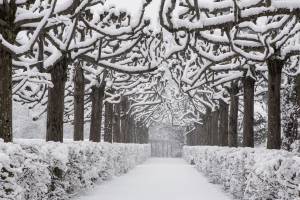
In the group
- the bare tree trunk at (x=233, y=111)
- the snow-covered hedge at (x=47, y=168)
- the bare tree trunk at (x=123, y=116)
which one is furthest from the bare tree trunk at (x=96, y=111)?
the bare tree trunk at (x=123, y=116)

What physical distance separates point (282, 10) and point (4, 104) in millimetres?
5035

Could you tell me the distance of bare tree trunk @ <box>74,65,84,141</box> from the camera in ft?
56.3

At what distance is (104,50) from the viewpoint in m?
17.1

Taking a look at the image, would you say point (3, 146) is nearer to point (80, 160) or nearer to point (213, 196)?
point (80, 160)

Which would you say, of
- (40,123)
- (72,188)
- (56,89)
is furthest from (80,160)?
(40,123)

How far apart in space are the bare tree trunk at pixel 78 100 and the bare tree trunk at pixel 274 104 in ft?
22.6

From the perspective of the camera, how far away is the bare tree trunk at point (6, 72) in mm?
8609

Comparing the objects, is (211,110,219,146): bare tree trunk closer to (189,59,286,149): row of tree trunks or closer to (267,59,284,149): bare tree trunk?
(189,59,286,149): row of tree trunks

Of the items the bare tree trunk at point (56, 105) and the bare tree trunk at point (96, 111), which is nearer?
the bare tree trunk at point (56, 105)

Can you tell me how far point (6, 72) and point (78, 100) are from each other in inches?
342

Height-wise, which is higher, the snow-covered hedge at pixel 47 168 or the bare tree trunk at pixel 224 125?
the bare tree trunk at pixel 224 125

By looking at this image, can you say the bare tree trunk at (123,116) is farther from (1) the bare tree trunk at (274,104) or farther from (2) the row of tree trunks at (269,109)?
(1) the bare tree trunk at (274,104)

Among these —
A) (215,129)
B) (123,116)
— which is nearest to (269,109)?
(215,129)

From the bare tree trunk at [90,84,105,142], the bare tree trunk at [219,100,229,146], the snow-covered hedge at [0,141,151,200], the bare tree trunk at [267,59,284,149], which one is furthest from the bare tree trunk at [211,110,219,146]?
the bare tree trunk at [267,59,284,149]
